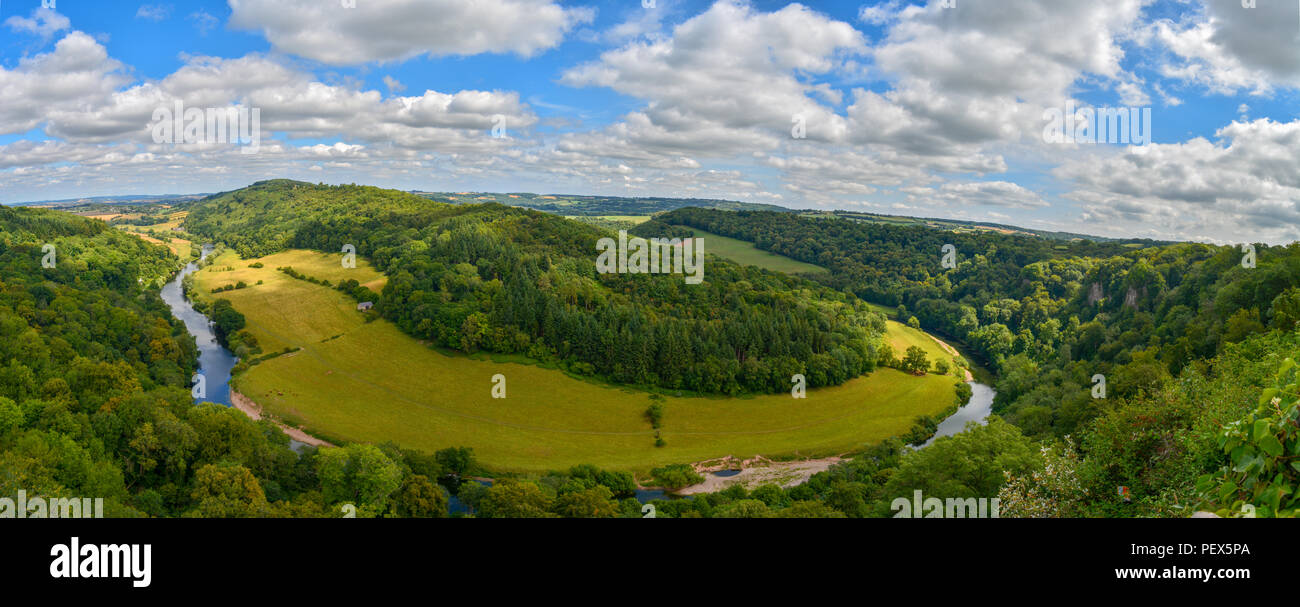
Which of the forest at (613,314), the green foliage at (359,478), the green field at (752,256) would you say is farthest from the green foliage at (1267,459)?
the green field at (752,256)

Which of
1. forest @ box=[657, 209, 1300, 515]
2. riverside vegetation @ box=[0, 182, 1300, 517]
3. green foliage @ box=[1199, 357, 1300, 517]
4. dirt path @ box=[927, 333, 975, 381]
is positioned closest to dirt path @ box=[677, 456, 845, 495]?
riverside vegetation @ box=[0, 182, 1300, 517]

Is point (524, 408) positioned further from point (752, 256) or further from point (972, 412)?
point (752, 256)

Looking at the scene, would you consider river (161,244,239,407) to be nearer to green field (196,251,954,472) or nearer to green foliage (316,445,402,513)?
green field (196,251,954,472)

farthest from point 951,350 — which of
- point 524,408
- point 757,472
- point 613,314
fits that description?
point 524,408
